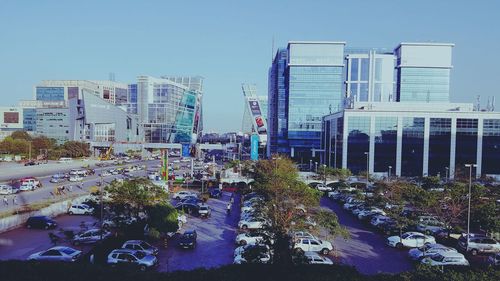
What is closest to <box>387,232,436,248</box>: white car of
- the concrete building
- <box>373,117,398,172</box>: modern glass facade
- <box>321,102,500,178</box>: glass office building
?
<box>321,102,500,178</box>: glass office building

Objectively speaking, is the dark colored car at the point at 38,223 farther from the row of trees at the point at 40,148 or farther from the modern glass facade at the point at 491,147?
the row of trees at the point at 40,148

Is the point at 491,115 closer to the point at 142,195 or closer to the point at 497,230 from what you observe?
the point at 497,230

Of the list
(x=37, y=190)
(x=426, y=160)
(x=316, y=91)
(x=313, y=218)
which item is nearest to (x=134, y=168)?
(x=37, y=190)

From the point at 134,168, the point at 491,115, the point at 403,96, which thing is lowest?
the point at 134,168

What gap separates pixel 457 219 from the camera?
18.0 meters

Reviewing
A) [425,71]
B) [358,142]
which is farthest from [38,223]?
[425,71]

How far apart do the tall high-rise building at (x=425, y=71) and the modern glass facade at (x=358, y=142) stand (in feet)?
86.7

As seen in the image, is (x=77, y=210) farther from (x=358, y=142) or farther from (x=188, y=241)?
(x=358, y=142)

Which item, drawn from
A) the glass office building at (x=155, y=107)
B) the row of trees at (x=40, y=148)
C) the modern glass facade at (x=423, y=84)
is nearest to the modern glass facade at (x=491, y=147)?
the modern glass facade at (x=423, y=84)

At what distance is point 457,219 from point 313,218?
7.96 m

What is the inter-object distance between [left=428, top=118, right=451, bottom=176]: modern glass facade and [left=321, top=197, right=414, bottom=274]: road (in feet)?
83.1

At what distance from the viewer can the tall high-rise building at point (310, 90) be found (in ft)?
200

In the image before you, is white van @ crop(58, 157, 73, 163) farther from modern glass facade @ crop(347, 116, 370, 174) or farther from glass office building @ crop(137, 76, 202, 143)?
modern glass facade @ crop(347, 116, 370, 174)

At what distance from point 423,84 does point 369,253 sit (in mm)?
55952
